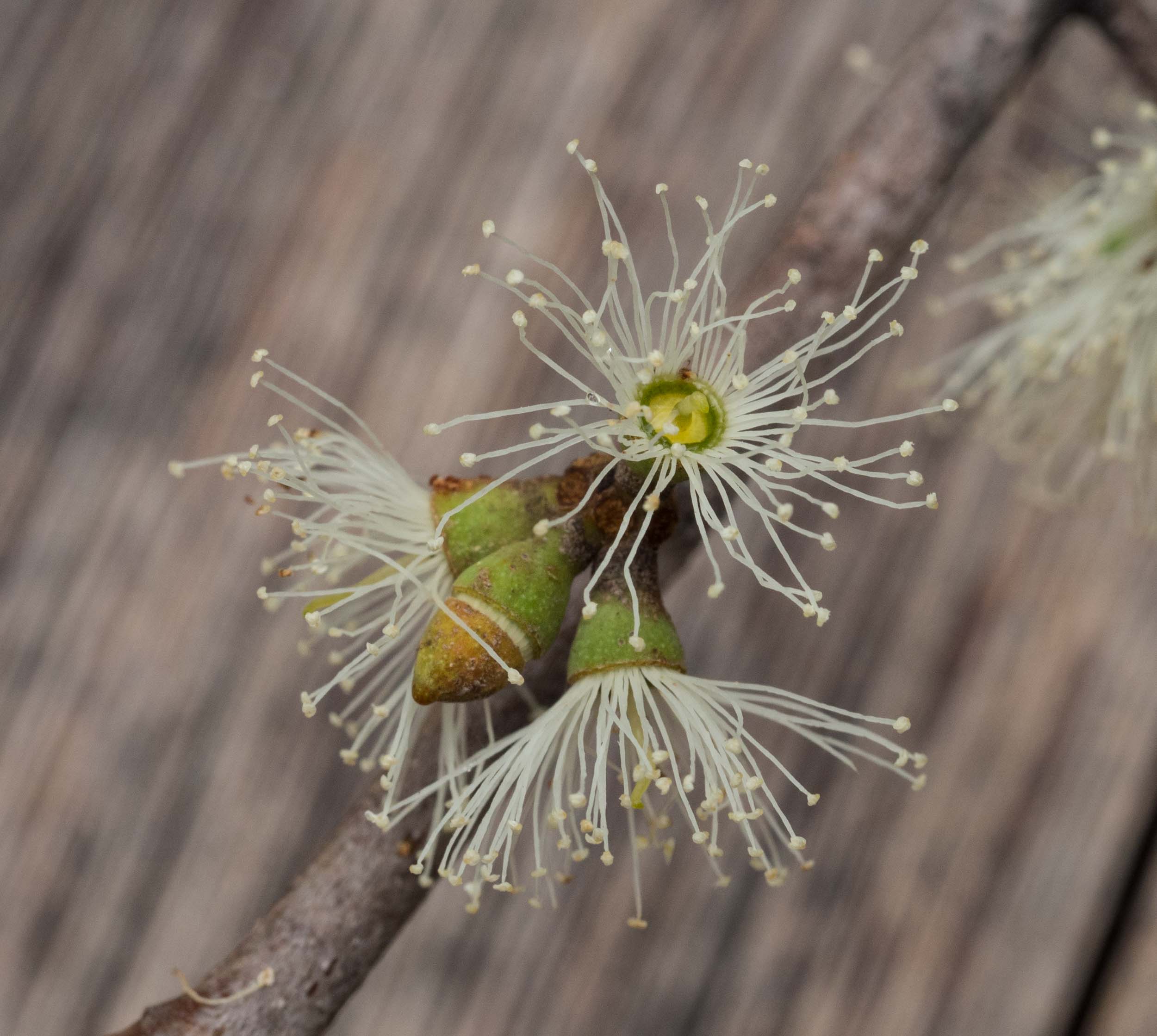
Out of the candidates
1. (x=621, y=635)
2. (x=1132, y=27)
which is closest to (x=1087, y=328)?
(x=1132, y=27)

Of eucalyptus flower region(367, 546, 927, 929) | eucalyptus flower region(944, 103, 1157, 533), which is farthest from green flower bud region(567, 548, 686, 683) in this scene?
eucalyptus flower region(944, 103, 1157, 533)

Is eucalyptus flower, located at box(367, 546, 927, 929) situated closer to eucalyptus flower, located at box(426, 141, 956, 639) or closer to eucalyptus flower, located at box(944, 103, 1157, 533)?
eucalyptus flower, located at box(426, 141, 956, 639)

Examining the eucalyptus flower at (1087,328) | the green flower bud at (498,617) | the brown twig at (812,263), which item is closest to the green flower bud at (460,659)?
the green flower bud at (498,617)

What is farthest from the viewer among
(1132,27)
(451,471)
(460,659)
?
(451,471)

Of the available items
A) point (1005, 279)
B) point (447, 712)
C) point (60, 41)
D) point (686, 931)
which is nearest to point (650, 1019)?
point (686, 931)

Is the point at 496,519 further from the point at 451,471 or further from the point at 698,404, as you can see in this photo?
the point at 451,471

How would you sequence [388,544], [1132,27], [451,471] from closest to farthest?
[388,544] → [1132,27] → [451,471]
